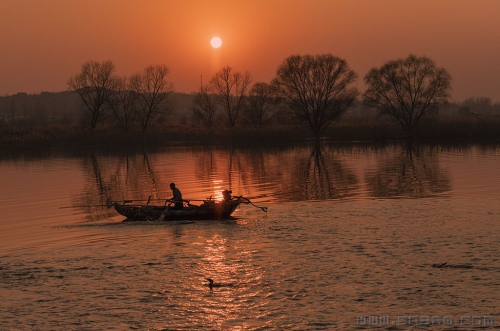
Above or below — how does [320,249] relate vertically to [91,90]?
below

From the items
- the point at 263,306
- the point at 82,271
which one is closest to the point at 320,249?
the point at 263,306

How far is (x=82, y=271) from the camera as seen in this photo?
18906mm

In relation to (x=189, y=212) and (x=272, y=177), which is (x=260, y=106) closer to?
(x=272, y=177)

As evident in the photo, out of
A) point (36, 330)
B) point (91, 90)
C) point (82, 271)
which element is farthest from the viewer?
point (91, 90)

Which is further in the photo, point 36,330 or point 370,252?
point 370,252

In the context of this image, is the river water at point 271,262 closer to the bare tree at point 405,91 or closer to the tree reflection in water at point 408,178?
the tree reflection in water at point 408,178

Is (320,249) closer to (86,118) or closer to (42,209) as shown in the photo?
(42,209)

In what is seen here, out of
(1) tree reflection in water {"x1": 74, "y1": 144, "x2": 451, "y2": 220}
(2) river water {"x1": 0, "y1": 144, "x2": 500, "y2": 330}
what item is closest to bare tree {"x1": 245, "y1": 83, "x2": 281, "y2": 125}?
(1) tree reflection in water {"x1": 74, "y1": 144, "x2": 451, "y2": 220}

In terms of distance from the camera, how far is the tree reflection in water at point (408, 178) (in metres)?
35.2

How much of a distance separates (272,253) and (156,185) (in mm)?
24546

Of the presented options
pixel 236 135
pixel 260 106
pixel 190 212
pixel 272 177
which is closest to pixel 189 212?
pixel 190 212

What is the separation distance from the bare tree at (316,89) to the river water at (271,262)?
5928cm

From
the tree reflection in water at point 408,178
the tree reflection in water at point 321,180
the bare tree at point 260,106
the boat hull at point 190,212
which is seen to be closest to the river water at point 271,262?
the tree reflection in water at point 408,178

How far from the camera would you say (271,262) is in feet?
62.7
